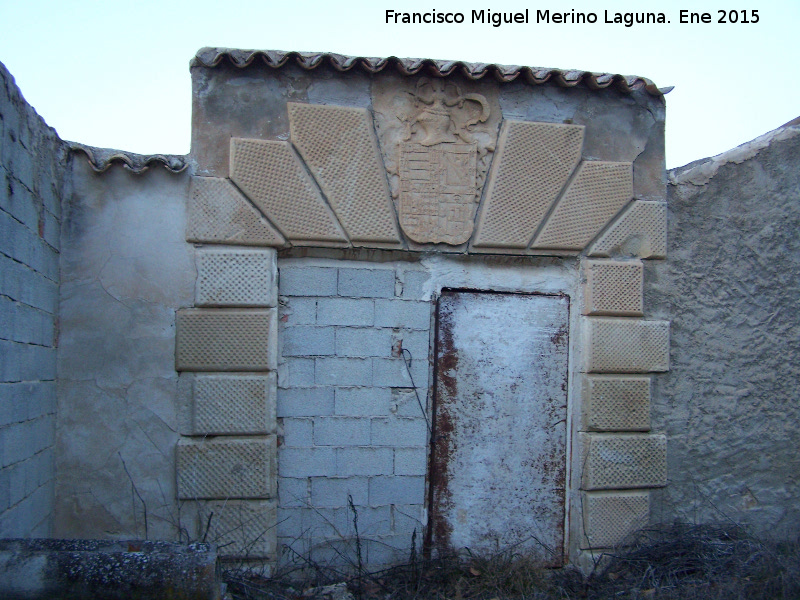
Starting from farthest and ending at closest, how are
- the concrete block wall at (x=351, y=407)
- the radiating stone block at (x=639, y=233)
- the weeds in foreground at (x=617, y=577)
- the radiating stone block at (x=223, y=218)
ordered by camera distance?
the radiating stone block at (x=639, y=233) → the concrete block wall at (x=351, y=407) → the radiating stone block at (x=223, y=218) → the weeds in foreground at (x=617, y=577)

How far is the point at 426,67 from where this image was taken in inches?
164

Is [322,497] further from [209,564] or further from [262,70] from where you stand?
[262,70]

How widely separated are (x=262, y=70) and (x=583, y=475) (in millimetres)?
3265

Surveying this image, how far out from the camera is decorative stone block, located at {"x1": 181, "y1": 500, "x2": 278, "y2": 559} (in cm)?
388

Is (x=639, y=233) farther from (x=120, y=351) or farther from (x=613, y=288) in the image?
(x=120, y=351)

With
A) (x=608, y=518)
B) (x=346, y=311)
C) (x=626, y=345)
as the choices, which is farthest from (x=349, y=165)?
(x=608, y=518)

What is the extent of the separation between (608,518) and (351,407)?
5.93 ft

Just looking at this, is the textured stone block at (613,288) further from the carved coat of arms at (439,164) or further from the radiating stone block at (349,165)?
the radiating stone block at (349,165)

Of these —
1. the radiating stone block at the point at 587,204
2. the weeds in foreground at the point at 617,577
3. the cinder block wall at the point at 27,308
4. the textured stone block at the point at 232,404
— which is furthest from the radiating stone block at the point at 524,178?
the cinder block wall at the point at 27,308

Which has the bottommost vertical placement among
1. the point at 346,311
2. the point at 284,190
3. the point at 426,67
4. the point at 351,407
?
the point at 351,407

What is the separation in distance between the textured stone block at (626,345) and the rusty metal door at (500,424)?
0.20m

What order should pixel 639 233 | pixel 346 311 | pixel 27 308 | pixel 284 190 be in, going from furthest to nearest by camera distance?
pixel 639 233
pixel 346 311
pixel 284 190
pixel 27 308

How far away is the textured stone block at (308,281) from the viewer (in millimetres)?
4082

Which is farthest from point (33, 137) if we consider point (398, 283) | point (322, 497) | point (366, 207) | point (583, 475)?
point (583, 475)
